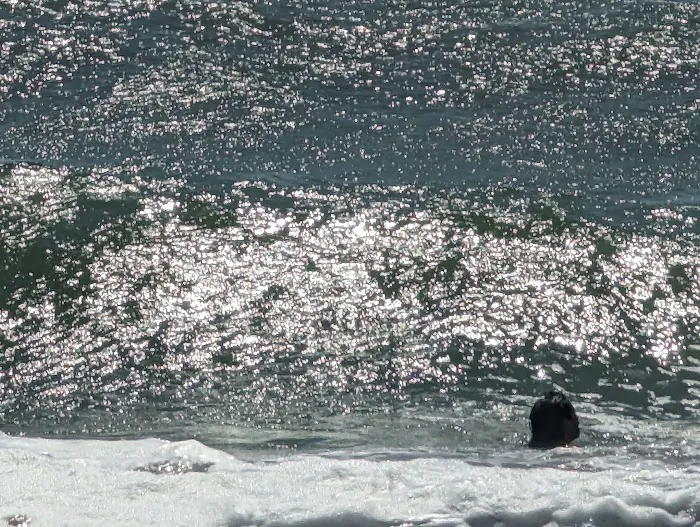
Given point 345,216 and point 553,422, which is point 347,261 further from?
point 553,422

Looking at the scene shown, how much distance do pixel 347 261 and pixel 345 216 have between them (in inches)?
21.2

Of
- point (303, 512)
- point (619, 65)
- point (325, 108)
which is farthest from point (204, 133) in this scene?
point (303, 512)

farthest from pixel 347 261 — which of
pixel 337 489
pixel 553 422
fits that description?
pixel 337 489

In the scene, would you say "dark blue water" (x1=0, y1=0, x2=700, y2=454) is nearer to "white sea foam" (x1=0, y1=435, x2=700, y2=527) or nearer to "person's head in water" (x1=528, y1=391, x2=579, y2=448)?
"person's head in water" (x1=528, y1=391, x2=579, y2=448)

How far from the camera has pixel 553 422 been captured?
20.9ft

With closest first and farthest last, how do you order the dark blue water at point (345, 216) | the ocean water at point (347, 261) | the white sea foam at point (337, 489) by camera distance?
the white sea foam at point (337, 489)
the ocean water at point (347, 261)
the dark blue water at point (345, 216)

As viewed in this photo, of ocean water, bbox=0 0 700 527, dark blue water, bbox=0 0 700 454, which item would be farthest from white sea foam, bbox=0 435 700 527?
dark blue water, bbox=0 0 700 454

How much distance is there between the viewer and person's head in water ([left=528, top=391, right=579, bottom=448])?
250 inches

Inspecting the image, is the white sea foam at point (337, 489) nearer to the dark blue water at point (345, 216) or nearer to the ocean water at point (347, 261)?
the ocean water at point (347, 261)

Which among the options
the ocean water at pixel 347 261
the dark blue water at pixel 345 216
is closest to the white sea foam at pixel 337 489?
the ocean water at pixel 347 261

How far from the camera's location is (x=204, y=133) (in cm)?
1014

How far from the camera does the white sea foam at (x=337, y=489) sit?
5672 millimetres

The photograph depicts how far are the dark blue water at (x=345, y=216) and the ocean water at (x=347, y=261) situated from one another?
24 mm

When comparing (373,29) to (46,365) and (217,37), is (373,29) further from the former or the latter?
(46,365)
